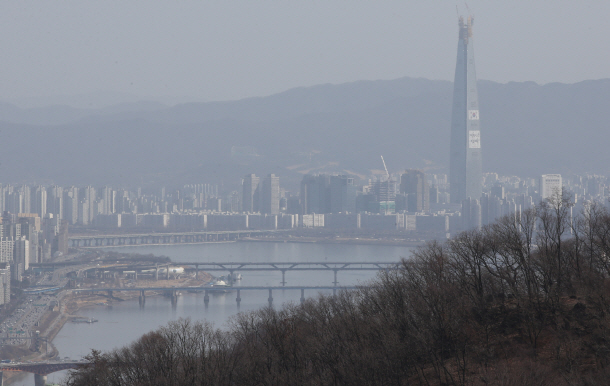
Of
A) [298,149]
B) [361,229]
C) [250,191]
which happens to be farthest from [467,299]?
[298,149]

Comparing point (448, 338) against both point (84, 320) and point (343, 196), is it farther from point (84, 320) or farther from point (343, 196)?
point (343, 196)

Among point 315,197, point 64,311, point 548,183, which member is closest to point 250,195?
point 315,197

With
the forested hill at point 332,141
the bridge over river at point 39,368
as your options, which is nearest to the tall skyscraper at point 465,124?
the forested hill at point 332,141

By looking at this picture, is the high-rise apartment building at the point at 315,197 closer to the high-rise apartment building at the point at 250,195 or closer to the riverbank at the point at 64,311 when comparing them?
the high-rise apartment building at the point at 250,195

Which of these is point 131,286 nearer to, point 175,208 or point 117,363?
point 117,363

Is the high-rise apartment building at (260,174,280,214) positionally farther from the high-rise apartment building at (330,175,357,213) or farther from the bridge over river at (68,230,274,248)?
the bridge over river at (68,230,274,248)
